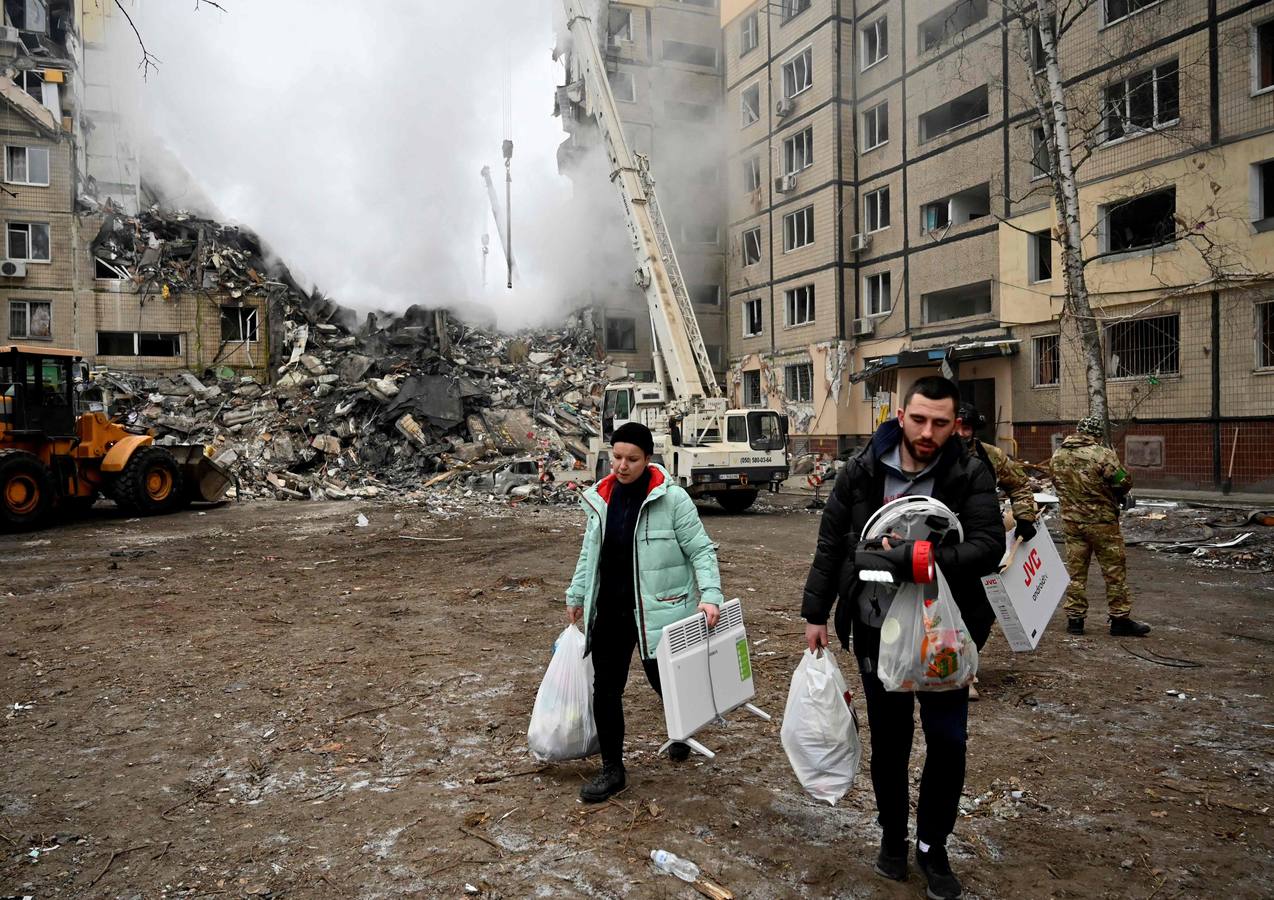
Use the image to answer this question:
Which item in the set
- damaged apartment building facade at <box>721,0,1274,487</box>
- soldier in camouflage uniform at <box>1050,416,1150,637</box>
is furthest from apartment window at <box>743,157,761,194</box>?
soldier in camouflage uniform at <box>1050,416,1150,637</box>

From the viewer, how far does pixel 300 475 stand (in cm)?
1867

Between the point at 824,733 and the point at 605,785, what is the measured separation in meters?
1.03

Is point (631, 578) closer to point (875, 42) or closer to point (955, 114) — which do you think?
point (955, 114)

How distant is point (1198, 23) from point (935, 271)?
296 inches

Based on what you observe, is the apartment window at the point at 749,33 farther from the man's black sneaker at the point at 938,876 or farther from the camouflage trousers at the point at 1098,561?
the man's black sneaker at the point at 938,876

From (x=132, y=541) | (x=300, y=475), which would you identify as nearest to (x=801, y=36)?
(x=300, y=475)

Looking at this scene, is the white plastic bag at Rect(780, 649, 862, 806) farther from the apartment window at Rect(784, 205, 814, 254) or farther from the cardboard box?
the apartment window at Rect(784, 205, 814, 254)

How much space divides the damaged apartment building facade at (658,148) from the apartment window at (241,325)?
38.1 feet

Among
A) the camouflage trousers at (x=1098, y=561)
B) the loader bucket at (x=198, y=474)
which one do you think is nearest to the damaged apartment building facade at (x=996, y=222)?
the camouflage trousers at (x=1098, y=561)

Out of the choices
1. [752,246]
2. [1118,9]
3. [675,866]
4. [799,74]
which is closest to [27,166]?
[752,246]

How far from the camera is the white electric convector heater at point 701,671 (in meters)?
3.15

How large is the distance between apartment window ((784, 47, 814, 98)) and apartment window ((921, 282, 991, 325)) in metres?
8.26

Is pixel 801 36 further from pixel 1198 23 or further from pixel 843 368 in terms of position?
pixel 1198 23

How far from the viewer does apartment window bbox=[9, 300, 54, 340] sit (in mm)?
23812
